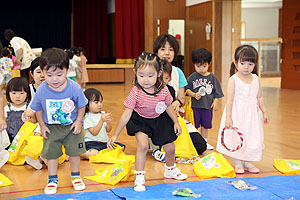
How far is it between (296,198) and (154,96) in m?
1.08

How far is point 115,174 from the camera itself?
309 centimetres

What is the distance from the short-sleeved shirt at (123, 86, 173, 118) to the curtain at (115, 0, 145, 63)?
40.6ft

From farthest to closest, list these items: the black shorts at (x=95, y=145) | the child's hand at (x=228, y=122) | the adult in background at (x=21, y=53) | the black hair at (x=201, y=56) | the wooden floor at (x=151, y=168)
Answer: the adult in background at (x=21, y=53) < the black hair at (x=201, y=56) < the black shorts at (x=95, y=145) < the child's hand at (x=228, y=122) < the wooden floor at (x=151, y=168)

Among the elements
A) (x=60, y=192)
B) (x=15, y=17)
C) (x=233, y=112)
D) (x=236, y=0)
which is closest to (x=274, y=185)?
(x=233, y=112)

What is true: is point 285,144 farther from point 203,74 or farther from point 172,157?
point 172,157

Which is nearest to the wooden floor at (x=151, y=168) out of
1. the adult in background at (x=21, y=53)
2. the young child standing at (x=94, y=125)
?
the young child standing at (x=94, y=125)

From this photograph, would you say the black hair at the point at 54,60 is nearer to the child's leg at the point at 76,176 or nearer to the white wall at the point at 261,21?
the child's leg at the point at 76,176

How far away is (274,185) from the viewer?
9.57 ft

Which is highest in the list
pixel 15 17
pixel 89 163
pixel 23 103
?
pixel 15 17

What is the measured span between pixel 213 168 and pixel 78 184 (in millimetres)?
1008

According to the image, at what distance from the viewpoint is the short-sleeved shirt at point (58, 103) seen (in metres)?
2.80

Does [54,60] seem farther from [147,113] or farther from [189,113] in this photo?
[189,113]

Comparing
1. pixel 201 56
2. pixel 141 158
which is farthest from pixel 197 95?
pixel 141 158

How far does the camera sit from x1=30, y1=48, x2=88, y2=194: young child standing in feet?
8.96
